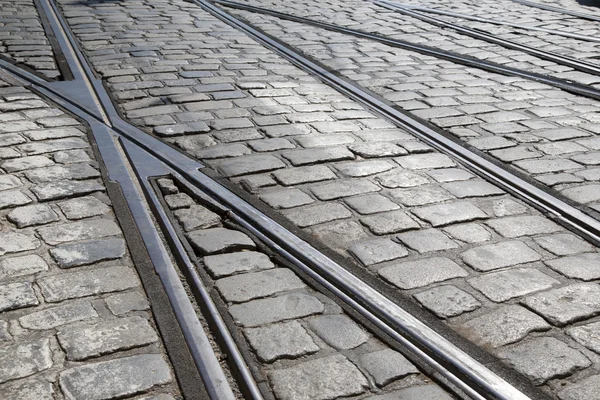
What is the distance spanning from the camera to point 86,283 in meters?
3.21

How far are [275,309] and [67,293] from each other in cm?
84

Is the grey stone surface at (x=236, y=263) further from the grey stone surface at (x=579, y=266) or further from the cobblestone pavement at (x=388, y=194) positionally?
the grey stone surface at (x=579, y=266)

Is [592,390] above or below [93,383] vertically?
above

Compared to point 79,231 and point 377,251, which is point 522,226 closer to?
point 377,251

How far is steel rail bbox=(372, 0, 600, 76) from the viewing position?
6910mm

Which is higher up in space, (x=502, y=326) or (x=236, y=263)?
(x=502, y=326)

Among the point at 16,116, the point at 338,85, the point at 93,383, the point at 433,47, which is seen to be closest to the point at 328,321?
the point at 93,383

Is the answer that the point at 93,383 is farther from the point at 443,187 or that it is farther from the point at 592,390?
the point at 443,187

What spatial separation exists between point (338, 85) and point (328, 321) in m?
3.69

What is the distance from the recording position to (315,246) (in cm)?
358

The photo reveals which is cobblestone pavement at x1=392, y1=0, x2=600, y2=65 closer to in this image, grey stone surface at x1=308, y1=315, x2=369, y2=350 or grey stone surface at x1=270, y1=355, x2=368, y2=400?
grey stone surface at x1=308, y1=315, x2=369, y2=350

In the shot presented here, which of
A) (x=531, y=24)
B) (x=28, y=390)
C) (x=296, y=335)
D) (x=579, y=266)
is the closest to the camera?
(x=28, y=390)

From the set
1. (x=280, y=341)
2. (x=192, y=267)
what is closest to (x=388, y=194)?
(x=192, y=267)

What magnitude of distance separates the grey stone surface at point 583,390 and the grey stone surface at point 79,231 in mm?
2071
